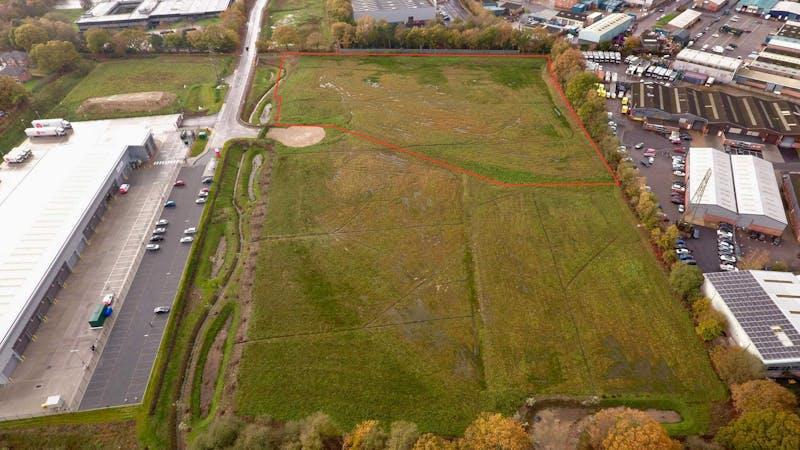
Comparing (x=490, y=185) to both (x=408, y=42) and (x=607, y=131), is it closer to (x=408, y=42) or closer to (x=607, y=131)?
(x=607, y=131)

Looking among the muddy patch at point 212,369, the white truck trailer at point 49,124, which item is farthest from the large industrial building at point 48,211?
the muddy patch at point 212,369

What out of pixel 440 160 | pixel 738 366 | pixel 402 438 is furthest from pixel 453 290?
pixel 738 366

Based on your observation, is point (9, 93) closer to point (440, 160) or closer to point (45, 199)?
point (45, 199)

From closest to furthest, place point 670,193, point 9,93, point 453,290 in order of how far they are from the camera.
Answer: point 453,290 < point 670,193 < point 9,93

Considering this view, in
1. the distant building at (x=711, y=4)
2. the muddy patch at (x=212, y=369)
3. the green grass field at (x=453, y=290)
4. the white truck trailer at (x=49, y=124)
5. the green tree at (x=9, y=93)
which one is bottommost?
the muddy patch at (x=212, y=369)

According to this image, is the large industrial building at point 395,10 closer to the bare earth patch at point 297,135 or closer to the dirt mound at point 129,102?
the bare earth patch at point 297,135

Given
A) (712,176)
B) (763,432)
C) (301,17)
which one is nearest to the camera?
(763,432)
